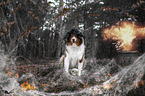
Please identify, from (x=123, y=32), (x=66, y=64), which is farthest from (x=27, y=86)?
(x=123, y=32)

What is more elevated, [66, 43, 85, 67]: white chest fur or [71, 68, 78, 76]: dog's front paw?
[66, 43, 85, 67]: white chest fur

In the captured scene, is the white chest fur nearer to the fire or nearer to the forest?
the forest

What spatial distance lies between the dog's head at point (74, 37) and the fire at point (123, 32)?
32cm

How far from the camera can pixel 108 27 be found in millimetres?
1346

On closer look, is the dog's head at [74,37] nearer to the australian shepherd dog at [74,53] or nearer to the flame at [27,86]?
the australian shepherd dog at [74,53]

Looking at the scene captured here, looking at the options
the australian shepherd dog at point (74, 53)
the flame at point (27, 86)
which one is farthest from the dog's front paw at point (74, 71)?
the flame at point (27, 86)

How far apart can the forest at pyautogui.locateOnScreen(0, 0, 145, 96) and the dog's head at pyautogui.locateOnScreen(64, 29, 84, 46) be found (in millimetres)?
66

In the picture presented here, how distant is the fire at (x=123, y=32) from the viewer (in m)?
1.35

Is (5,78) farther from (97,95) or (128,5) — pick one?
(128,5)

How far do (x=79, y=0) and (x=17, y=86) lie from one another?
1222 millimetres

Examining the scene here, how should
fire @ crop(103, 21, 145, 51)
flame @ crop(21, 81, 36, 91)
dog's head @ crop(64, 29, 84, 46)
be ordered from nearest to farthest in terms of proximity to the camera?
flame @ crop(21, 81, 36, 91), dog's head @ crop(64, 29, 84, 46), fire @ crop(103, 21, 145, 51)

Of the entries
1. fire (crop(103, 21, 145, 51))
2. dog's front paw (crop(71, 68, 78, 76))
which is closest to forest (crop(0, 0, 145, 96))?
fire (crop(103, 21, 145, 51))

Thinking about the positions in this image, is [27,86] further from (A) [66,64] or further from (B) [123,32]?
(B) [123,32]

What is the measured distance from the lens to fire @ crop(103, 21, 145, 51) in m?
1.35
